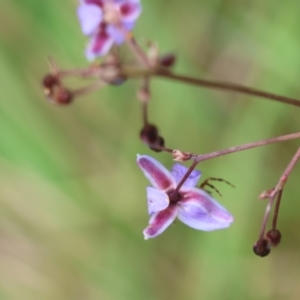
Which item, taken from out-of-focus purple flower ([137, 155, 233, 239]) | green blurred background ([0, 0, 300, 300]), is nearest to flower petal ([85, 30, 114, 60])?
out-of-focus purple flower ([137, 155, 233, 239])

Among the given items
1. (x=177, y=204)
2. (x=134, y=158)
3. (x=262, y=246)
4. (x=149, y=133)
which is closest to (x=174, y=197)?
(x=177, y=204)

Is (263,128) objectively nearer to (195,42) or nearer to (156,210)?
(195,42)

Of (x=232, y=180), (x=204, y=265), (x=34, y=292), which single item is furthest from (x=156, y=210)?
(x=34, y=292)

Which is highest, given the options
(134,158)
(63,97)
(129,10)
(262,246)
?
(134,158)

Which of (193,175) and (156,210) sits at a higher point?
(193,175)

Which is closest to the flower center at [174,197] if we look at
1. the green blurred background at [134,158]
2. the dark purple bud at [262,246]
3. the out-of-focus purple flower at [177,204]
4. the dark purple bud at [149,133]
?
the out-of-focus purple flower at [177,204]

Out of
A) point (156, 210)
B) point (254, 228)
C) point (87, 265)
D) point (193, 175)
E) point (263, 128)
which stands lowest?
point (156, 210)

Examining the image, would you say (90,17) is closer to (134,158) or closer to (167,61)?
(167,61)
